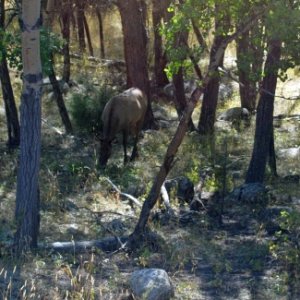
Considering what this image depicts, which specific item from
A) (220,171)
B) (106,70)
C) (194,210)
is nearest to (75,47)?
(106,70)

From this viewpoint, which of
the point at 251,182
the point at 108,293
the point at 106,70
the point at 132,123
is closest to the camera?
the point at 108,293

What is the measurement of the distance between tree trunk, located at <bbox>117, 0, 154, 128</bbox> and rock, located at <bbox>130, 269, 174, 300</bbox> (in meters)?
11.1

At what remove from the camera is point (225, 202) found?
11977 millimetres

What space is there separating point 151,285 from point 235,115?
12.9 meters

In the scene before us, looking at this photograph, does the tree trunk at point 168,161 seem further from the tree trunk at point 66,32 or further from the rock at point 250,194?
the tree trunk at point 66,32

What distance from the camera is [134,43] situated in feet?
58.7

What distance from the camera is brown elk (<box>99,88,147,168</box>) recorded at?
50.2ft

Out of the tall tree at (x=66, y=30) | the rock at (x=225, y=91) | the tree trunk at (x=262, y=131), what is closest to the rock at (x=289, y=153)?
the tree trunk at (x=262, y=131)

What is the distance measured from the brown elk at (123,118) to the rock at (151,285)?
7.76 meters

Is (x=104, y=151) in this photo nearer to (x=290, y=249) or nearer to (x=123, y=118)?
(x=123, y=118)

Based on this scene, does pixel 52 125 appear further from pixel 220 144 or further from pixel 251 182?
pixel 251 182

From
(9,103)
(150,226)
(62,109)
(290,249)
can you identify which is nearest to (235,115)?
(62,109)

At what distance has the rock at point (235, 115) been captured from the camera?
1950 centimetres

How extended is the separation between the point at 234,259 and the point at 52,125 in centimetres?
1020
